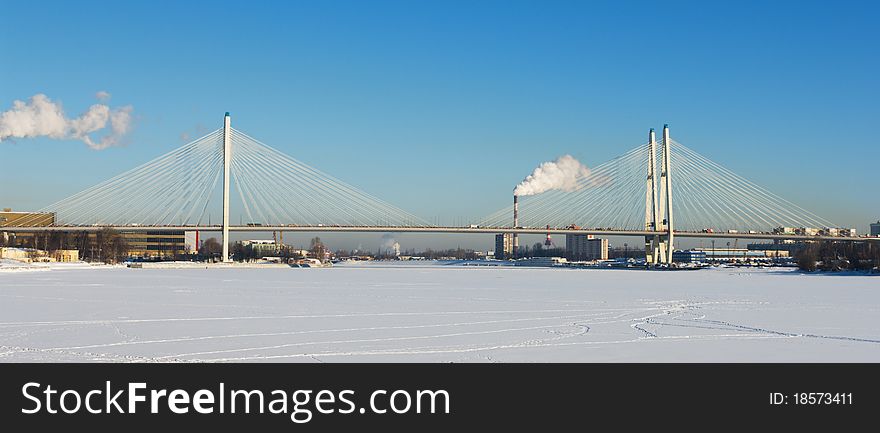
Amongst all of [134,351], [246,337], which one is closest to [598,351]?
[246,337]

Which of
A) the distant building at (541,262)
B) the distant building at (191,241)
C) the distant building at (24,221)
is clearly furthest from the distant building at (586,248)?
the distant building at (24,221)

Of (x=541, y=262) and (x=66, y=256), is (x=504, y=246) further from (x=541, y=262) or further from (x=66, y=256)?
(x=66, y=256)

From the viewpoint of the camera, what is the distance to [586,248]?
183 metres

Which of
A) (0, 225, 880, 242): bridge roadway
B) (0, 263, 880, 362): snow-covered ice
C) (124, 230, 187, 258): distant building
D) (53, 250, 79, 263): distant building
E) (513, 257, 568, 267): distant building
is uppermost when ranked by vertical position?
(0, 225, 880, 242): bridge roadway

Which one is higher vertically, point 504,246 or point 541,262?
point 504,246

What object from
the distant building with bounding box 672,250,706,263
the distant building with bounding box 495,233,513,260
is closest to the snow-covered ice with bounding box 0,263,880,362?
the distant building with bounding box 495,233,513,260

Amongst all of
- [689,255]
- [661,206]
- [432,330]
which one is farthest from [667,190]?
[689,255]

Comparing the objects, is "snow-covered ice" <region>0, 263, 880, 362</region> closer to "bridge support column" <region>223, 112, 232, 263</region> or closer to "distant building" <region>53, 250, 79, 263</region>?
"bridge support column" <region>223, 112, 232, 263</region>

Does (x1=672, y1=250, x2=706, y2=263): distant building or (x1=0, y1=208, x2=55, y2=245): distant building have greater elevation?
(x1=0, y1=208, x2=55, y2=245): distant building

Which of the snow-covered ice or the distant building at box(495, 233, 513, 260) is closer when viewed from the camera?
the snow-covered ice

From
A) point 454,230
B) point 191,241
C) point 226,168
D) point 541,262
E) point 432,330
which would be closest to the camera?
point 432,330

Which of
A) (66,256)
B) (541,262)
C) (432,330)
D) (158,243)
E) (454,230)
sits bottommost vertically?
(541,262)

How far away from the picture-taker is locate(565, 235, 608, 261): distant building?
574ft

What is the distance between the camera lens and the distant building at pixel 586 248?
574 ft
